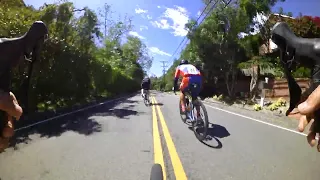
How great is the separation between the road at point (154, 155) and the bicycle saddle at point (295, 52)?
3270 millimetres

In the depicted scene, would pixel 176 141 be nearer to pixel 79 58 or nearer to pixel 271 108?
pixel 271 108

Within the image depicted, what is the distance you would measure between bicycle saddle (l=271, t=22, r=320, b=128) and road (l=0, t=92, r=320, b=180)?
3270 millimetres

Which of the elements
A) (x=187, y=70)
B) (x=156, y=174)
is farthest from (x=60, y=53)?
(x=156, y=174)

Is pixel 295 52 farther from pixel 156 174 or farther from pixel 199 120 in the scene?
pixel 199 120

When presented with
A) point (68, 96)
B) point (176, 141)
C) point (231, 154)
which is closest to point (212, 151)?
point (231, 154)

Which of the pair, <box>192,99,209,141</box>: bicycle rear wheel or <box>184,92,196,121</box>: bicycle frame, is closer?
<box>192,99,209,141</box>: bicycle rear wheel

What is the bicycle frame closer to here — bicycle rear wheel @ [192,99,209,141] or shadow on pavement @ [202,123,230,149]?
bicycle rear wheel @ [192,99,209,141]

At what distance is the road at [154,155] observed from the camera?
448cm


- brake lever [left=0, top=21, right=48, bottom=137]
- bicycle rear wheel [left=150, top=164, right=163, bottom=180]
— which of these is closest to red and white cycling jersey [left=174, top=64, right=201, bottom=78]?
bicycle rear wheel [left=150, top=164, right=163, bottom=180]

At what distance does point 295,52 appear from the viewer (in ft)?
3.94

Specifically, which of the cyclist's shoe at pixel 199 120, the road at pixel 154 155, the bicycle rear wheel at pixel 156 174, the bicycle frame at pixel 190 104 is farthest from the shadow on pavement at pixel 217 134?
the bicycle rear wheel at pixel 156 174

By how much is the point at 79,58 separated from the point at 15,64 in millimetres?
16993

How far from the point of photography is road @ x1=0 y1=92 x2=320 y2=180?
448 cm

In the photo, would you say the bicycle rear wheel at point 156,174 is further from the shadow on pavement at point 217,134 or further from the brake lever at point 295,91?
the shadow on pavement at point 217,134
